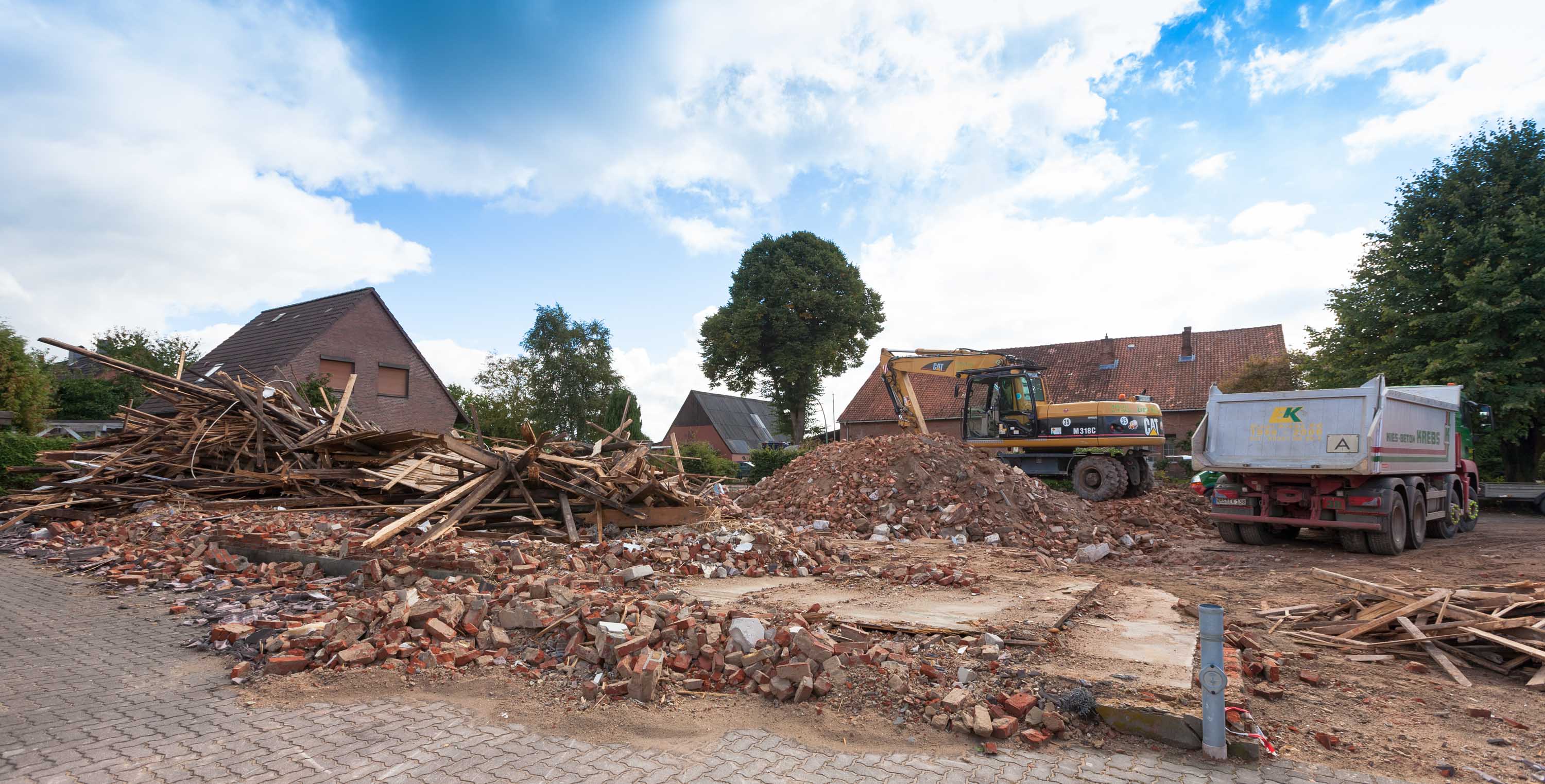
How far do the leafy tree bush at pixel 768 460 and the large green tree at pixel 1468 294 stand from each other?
1641cm

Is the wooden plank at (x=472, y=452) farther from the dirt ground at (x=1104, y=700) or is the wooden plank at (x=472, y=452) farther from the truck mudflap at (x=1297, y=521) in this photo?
the truck mudflap at (x=1297, y=521)

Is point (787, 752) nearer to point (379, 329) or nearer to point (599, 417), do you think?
point (379, 329)

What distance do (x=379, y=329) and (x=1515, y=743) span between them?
3139cm

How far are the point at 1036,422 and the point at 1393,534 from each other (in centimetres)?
784

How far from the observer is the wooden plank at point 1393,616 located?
5738 millimetres

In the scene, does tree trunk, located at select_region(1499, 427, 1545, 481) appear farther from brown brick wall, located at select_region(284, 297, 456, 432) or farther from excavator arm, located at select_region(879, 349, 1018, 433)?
brown brick wall, located at select_region(284, 297, 456, 432)

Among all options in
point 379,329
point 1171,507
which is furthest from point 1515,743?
point 379,329

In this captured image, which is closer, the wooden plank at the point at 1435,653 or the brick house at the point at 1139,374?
the wooden plank at the point at 1435,653

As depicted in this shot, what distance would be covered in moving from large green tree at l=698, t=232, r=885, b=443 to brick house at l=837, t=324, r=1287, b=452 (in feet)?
12.1

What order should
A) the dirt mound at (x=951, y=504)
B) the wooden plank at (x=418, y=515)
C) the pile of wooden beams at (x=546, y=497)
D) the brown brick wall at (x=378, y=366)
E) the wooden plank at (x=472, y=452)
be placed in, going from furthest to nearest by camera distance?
the brown brick wall at (x=378, y=366) → the dirt mound at (x=951, y=504) → the wooden plank at (x=472, y=452) → the pile of wooden beams at (x=546, y=497) → the wooden plank at (x=418, y=515)

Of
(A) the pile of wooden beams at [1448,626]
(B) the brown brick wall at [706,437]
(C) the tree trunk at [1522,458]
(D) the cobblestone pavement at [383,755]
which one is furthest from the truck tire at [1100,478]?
(B) the brown brick wall at [706,437]

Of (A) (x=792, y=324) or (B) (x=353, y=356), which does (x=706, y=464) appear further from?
(B) (x=353, y=356)

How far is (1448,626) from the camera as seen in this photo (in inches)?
217

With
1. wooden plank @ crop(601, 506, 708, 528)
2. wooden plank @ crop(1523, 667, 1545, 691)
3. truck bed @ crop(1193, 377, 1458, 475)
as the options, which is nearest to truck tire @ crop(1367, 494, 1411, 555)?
truck bed @ crop(1193, 377, 1458, 475)
